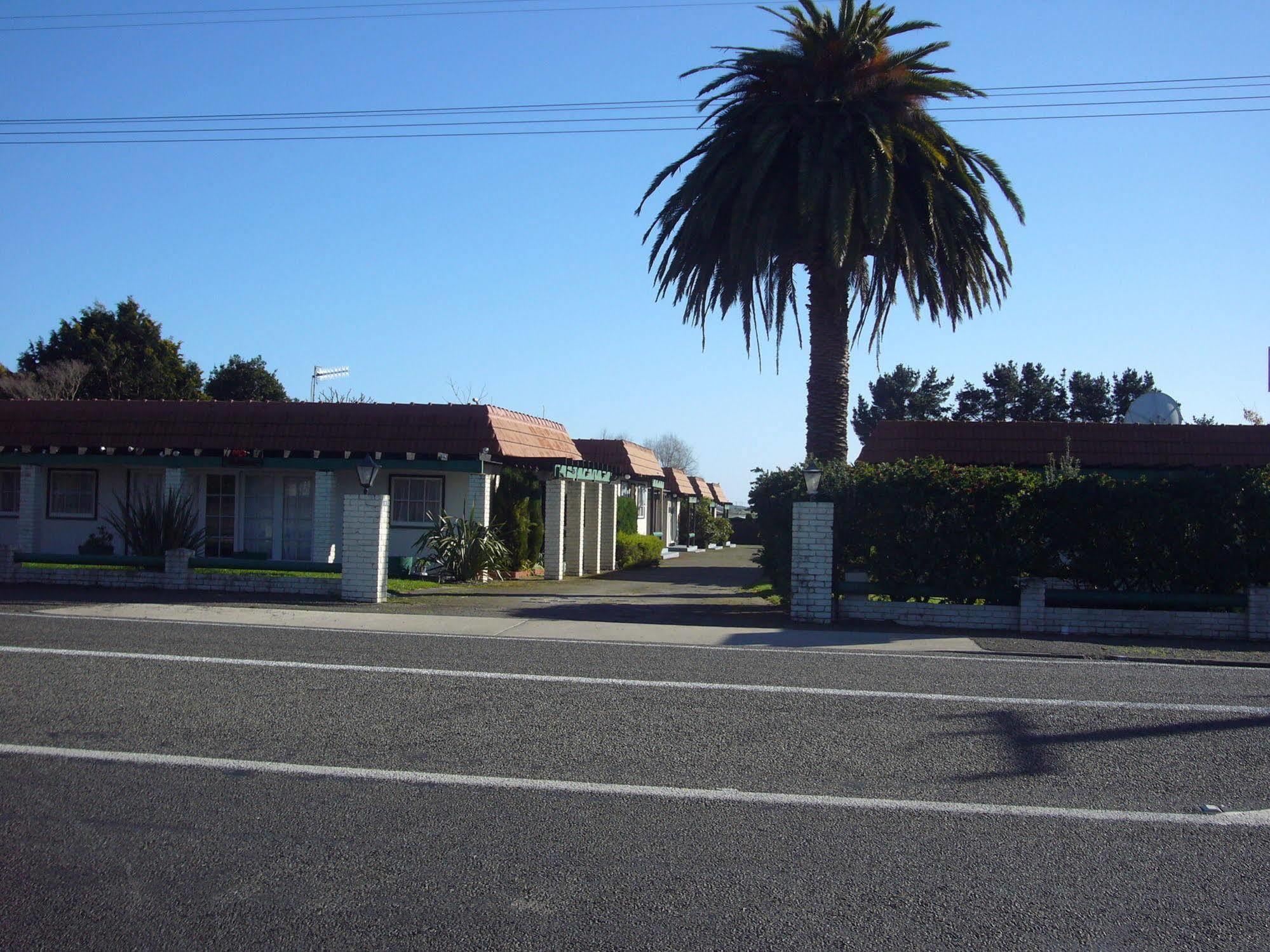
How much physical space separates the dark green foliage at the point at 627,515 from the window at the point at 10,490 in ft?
51.2

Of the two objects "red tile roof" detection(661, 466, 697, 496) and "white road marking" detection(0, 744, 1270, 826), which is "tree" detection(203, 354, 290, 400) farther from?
Answer: "white road marking" detection(0, 744, 1270, 826)

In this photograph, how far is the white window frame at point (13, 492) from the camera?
26.3 meters

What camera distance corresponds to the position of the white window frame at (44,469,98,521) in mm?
26141

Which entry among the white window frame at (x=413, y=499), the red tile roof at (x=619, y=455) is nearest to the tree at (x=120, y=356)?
the red tile roof at (x=619, y=455)

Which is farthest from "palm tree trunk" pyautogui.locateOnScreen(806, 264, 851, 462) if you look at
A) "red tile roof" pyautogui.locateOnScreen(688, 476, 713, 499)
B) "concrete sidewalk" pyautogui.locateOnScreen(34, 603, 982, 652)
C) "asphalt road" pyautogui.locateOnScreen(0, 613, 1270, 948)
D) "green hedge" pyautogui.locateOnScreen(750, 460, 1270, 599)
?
"red tile roof" pyautogui.locateOnScreen(688, 476, 713, 499)

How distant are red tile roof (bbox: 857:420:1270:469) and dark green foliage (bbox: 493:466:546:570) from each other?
25.4 ft

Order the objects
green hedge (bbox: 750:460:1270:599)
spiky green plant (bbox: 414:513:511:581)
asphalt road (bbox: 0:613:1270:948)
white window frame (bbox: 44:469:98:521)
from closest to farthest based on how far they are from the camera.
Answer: asphalt road (bbox: 0:613:1270:948)
green hedge (bbox: 750:460:1270:599)
spiky green plant (bbox: 414:513:511:581)
white window frame (bbox: 44:469:98:521)

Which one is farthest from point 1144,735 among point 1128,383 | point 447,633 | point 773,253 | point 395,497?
point 1128,383

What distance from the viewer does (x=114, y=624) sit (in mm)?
14539

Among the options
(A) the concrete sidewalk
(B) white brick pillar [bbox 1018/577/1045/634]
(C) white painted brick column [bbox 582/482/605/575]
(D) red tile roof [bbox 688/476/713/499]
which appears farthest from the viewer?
(D) red tile roof [bbox 688/476/713/499]

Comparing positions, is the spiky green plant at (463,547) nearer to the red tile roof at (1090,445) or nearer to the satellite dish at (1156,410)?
the red tile roof at (1090,445)

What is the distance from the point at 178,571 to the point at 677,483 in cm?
3394

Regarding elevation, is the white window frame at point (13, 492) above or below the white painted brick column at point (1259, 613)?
above

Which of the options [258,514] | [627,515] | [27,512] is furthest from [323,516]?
[627,515]
